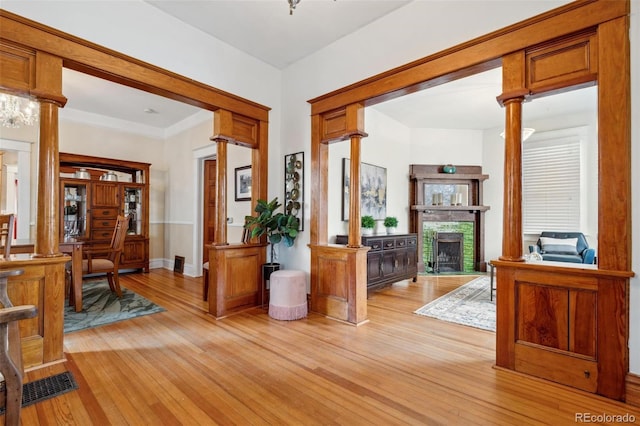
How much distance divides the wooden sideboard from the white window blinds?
2.68 metres

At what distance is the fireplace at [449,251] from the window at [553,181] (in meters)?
1.33

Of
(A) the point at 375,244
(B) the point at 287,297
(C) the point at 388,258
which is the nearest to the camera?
(B) the point at 287,297

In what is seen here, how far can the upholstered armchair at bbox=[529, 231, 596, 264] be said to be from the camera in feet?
16.2

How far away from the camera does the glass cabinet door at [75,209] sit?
17.1 feet

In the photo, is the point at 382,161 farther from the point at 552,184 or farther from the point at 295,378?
the point at 295,378

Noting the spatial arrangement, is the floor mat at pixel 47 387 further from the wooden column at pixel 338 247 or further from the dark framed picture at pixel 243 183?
the dark framed picture at pixel 243 183

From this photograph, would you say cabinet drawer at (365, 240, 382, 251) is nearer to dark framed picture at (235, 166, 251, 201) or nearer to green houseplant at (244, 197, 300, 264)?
green houseplant at (244, 197, 300, 264)

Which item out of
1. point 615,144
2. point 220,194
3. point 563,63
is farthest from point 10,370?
point 563,63

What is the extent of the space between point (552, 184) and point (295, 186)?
5.17 metres

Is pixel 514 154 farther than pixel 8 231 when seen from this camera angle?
No

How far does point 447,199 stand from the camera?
6.59 meters

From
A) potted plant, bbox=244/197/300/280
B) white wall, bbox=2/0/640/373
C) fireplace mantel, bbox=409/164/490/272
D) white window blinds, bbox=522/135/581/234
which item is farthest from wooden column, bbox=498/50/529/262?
fireplace mantel, bbox=409/164/490/272

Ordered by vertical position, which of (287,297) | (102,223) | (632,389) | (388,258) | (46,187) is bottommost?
(632,389)

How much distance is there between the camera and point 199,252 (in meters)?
5.64
